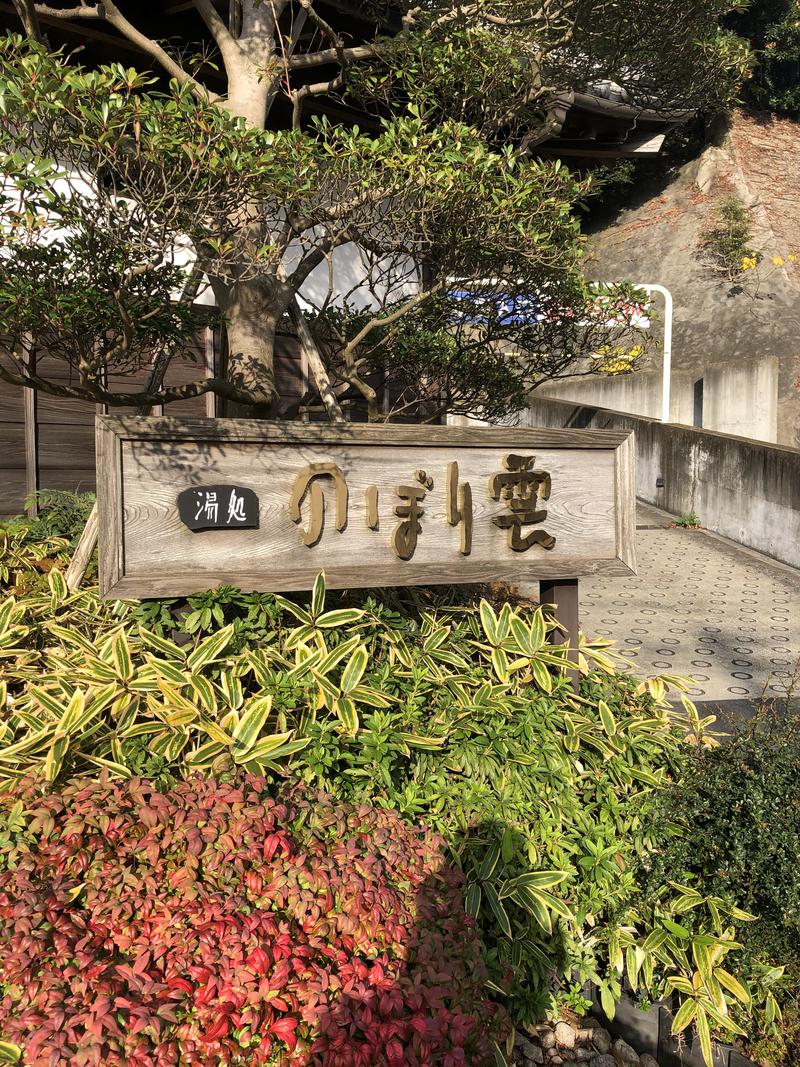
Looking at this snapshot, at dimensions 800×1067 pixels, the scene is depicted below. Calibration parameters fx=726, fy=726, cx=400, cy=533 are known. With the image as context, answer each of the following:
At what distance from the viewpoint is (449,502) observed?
14.0 feet

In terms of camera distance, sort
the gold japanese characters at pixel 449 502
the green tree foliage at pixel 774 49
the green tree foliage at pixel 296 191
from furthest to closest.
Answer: the green tree foliage at pixel 774 49
the gold japanese characters at pixel 449 502
the green tree foliage at pixel 296 191

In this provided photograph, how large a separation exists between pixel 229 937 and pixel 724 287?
22.6 metres

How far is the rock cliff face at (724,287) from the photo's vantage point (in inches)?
619

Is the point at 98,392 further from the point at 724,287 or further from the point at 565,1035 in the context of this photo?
the point at 724,287

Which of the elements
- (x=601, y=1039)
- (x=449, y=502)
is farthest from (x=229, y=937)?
(x=449, y=502)

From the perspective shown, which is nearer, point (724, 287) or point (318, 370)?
point (318, 370)

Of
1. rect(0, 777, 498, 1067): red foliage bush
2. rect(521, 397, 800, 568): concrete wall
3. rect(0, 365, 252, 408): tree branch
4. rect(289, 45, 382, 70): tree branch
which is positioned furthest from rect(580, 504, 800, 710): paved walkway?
rect(289, 45, 382, 70): tree branch

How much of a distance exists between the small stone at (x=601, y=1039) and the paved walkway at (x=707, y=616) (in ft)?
8.80

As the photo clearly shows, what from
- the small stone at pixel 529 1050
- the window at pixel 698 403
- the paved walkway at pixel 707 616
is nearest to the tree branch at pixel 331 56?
the paved walkway at pixel 707 616

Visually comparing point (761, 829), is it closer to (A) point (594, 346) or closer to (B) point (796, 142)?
(A) point (594, 346)

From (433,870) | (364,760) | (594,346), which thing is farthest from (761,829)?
(594,346)

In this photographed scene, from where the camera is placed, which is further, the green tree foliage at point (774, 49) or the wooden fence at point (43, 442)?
the green tree foliage at point (774, 49)

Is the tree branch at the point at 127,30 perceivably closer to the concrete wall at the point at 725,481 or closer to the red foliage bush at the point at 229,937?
the red foliage bush at the point at 229,937

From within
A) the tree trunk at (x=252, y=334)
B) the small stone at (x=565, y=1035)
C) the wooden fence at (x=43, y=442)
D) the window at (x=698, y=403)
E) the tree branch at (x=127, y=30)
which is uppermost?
the tree branch at (x=127, y=30)
